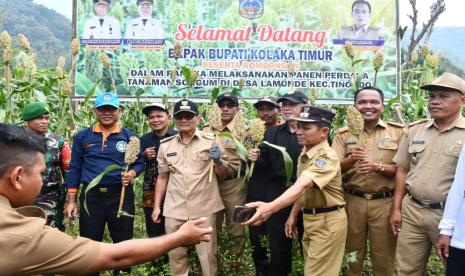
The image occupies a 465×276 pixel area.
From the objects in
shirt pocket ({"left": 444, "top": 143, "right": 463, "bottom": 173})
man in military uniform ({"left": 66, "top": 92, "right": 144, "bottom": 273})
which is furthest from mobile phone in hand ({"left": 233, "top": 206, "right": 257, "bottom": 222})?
man in military uniform ({"left": 66, "top": 92, "right": 144, "bottom": 273})

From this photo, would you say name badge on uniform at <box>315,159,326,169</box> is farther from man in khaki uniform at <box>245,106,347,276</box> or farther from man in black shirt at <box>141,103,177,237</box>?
man in black shirt at <box>141,103,177,237</box>

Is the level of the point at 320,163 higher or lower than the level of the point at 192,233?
higher

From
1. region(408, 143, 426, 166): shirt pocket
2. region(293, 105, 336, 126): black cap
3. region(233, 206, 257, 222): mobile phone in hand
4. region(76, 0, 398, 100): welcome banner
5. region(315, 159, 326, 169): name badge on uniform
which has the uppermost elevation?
region(76, 0, 398, 100): welcome banner

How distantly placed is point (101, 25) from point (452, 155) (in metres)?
4.19

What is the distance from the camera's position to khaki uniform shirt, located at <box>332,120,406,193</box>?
3.62 m

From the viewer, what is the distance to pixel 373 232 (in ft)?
12.0

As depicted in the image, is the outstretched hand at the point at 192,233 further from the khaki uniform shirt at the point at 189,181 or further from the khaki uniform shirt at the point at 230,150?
the khaki uniform shirt at the point at 230,150

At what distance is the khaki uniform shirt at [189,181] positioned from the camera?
→ 3795 millimetres

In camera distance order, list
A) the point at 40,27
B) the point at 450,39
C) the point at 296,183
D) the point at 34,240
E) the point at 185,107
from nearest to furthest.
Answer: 1. the point at 34,240
2. the point at 296,183
3. the point at 185,107
4. the point at 40,27
5. the point at 450,39

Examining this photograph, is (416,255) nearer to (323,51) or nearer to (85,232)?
(85,232)

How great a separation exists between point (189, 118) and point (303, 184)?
48.5 inches

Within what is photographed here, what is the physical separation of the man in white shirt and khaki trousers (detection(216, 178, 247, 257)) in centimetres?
176

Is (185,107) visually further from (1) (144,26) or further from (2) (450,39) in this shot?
(2) (450,39)

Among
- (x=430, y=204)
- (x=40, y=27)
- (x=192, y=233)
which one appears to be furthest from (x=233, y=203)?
(x=40, y=27)
